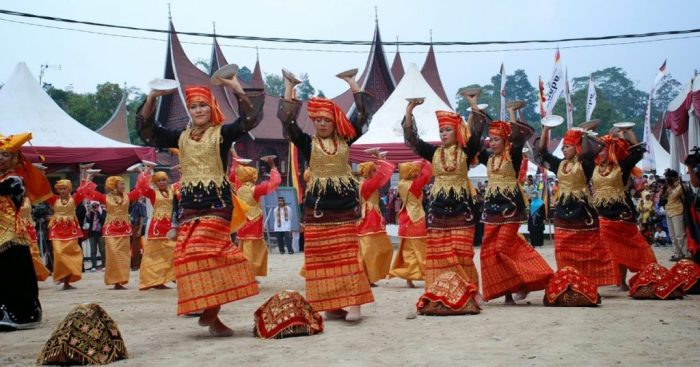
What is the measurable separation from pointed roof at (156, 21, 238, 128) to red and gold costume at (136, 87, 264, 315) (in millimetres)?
20253

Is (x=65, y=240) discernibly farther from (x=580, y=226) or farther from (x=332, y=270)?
(x=580, y=226)

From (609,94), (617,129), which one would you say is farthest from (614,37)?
(609,94)

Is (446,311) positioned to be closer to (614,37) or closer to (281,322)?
(281,322)

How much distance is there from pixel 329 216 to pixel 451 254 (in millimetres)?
1679

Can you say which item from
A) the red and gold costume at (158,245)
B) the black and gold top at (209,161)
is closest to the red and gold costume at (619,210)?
the black and gold top at (209,161)

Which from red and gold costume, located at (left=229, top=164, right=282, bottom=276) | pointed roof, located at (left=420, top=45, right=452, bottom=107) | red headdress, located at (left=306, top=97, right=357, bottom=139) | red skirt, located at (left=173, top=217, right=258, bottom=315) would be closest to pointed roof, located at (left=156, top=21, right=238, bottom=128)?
pointed roof, located at (left=420, top=45, right=452, bottom=107)

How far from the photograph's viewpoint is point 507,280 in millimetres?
8688

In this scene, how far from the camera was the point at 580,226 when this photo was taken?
944 centimetres

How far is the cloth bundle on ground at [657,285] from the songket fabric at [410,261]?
10.3ft

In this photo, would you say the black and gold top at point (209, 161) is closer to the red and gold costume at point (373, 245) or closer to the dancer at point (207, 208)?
the dancer at point (207, 208)

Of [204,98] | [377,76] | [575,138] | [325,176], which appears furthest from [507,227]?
[377,76]

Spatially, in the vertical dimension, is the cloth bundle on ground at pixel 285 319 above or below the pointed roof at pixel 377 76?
below

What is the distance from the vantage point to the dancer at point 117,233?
41.6 feet

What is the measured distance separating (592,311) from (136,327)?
4.36 m
